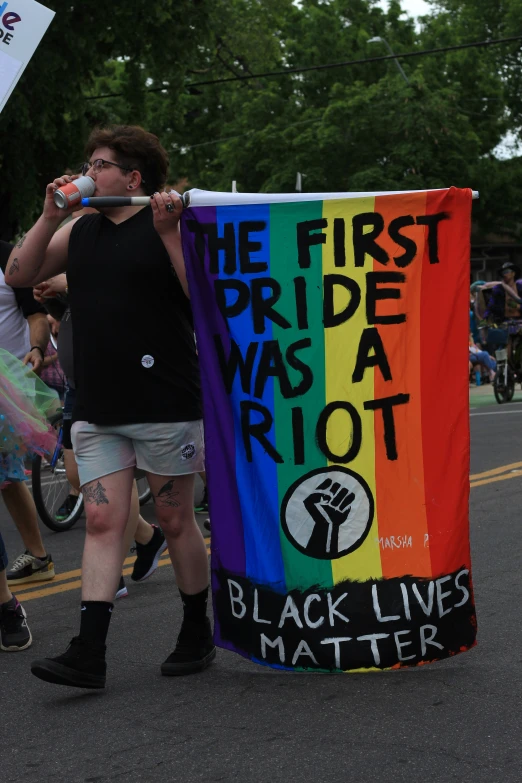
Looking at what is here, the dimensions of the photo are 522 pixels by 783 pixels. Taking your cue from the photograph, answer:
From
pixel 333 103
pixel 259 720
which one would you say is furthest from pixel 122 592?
pixel 333 103

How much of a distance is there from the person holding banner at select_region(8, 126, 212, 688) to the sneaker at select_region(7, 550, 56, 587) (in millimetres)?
2035

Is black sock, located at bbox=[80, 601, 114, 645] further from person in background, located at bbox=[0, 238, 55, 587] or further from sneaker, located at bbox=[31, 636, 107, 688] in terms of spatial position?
person in background, located at bbox=[0, 238, 55, 587]

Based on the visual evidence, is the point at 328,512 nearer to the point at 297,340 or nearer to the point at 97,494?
the point at 297,340

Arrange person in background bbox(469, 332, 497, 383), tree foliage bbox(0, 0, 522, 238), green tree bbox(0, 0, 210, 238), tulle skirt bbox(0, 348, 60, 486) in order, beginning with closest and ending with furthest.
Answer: tulle skirt bbox(0, 348, 60, 486), green tree bbox(0, 0, 210, 238), person in background bbox(469, 332, 497, 383), tree foliage bbox(0, 0, 522, 238)

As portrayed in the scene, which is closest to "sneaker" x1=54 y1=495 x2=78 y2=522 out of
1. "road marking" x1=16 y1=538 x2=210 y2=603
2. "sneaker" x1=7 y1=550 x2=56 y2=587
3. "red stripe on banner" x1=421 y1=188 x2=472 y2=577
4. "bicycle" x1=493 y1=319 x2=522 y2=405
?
"road marking" x1=16 y1=538 x2=210 y2=603

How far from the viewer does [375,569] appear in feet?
13.8

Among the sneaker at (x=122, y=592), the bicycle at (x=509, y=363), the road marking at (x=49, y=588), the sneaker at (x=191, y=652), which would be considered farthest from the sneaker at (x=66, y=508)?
the bicycle at (x=509, y=363)

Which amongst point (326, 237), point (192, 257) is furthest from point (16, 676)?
point (326, 237)

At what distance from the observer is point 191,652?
14.5 feet

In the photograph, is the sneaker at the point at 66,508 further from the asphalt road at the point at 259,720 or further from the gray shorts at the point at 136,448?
the gray shorts at the point at 136,448

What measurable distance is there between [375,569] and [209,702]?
2.39 feet

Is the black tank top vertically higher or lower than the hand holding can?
lower

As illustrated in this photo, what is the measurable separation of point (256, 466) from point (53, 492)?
160 inches

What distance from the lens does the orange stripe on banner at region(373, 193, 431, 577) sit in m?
4.21
